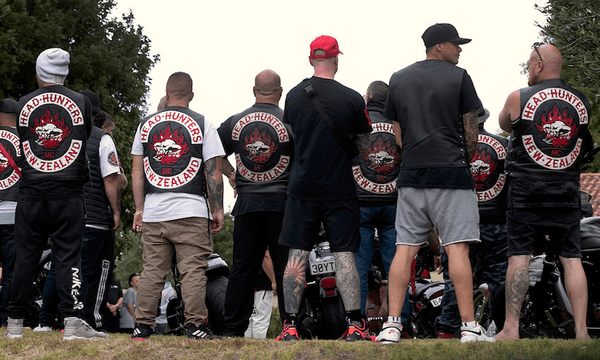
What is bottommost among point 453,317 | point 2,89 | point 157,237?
point 453,317

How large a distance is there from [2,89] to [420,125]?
23046mm

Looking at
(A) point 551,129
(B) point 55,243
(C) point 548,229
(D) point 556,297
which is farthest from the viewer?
(B) point 55,243

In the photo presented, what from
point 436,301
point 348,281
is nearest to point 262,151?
point 348,281

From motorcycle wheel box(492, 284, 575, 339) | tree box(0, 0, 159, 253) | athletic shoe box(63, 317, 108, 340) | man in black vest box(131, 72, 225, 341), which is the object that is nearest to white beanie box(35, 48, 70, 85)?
man in black vest box(131, 72, 225, 341)

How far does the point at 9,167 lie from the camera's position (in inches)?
330

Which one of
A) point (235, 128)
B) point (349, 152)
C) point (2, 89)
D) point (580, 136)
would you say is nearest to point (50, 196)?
point (235, 128)

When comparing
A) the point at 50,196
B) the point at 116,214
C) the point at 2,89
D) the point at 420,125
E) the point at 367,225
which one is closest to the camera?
the point at 420,125

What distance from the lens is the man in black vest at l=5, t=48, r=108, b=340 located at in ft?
21.4

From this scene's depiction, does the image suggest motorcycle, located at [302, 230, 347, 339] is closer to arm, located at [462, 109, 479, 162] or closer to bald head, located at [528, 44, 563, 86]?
arm, located at [462, 109, 479, 162]

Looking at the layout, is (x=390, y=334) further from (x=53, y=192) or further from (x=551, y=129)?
(x=53, y=192)

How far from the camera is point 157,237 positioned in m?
6.31

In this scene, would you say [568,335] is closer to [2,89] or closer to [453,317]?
[453,317]

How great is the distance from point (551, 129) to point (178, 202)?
3.21m

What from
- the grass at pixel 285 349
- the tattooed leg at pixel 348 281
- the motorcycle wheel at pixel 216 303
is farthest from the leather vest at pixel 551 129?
the motorcycle wheel at pixel 216 303
